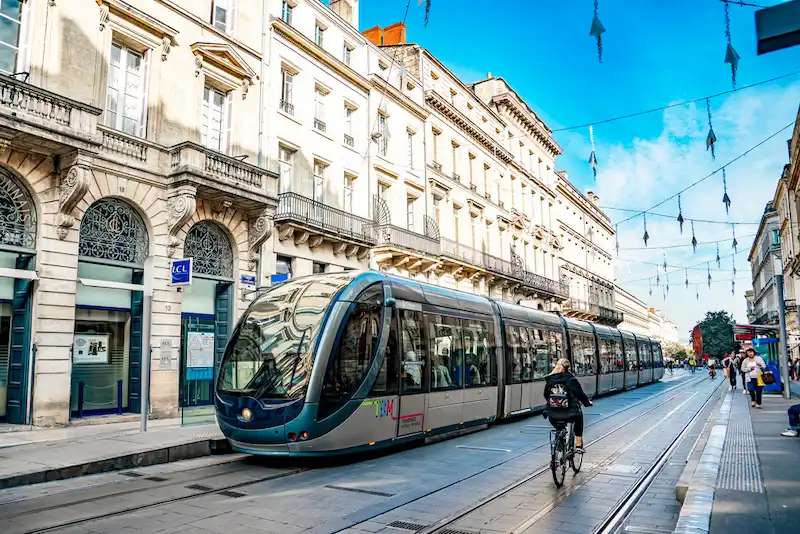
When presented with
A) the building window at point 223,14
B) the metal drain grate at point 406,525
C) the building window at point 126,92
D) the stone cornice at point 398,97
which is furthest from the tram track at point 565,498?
the stone cornice at point 398,97

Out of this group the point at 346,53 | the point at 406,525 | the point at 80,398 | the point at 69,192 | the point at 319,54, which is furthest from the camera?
the point at 346,53

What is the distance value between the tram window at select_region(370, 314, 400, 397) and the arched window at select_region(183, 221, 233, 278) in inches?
341

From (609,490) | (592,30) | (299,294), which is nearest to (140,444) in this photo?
(299,294)

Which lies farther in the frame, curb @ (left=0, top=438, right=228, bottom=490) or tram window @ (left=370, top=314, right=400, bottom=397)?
tram window @ (left=370, top=314, right=400, bottom=397)

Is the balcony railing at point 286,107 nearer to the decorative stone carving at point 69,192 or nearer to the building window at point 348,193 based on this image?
the building window at point 348,193

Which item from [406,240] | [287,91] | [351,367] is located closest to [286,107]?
[287,91]

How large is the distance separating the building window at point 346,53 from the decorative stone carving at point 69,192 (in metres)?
14.3

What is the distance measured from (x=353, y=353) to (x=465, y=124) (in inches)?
1059

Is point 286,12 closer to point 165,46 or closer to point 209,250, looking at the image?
point 165,46

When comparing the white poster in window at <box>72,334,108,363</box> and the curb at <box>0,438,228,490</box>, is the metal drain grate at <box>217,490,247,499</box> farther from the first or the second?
the white poster in window at <box>72,334,108,363</box>

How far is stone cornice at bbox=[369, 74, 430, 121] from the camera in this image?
27125mm

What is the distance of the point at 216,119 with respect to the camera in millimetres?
19141

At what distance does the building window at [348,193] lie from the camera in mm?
24922

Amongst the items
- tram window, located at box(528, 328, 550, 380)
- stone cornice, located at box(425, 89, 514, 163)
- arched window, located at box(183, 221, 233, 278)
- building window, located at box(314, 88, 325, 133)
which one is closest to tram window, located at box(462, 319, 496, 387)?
tram window, located at box(528, 328, 550, 380)
